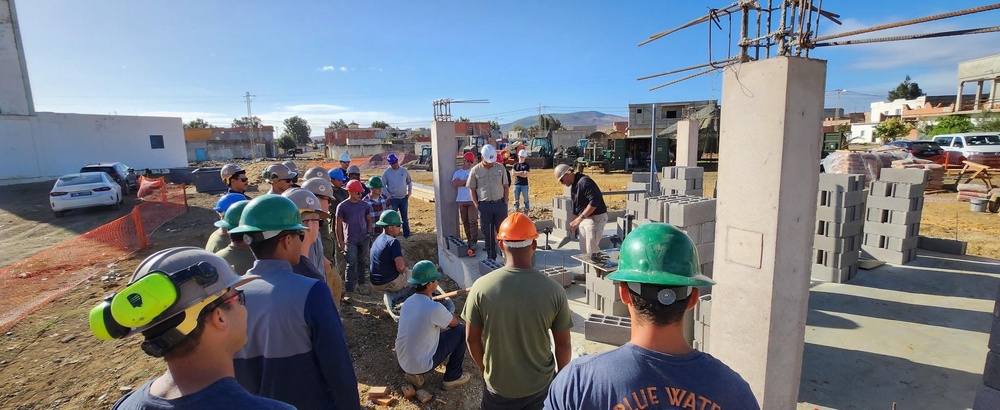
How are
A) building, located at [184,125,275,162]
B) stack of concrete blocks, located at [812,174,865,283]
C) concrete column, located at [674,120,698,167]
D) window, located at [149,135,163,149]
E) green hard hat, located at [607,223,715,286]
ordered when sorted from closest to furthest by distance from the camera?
1. green hard hat, located at [607,223,715,286]
2. stack of concrete blocks, located at [812,174,865,283]
3. concrete column, located at [674,120,698,167]
4. window, located at [149,135,163,149]
5. building, located at [184,125,275,162]

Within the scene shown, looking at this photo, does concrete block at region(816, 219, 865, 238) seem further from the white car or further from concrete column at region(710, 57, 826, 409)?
the white car

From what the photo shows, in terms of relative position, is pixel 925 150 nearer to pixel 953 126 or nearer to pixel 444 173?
pixel 953 126

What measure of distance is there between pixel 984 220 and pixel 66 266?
65.7ft

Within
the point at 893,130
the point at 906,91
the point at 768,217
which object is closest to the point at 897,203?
the point at 768,217

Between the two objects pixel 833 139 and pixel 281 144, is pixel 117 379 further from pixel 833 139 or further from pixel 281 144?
pixel 281 144

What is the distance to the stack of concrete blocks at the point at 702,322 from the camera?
3.88 m

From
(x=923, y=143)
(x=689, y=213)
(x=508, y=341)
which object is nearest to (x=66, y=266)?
(x=508, y=341)

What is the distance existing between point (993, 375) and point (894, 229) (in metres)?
5.54

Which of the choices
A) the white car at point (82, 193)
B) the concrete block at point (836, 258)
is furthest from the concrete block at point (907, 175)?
the white car at point (82, 193)

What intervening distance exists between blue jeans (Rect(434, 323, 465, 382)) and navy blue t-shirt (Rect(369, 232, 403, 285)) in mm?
1460

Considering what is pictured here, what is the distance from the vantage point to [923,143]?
19094 millimetres

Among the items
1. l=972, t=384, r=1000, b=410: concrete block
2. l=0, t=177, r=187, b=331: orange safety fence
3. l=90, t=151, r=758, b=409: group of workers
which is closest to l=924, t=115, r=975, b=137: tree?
l=972, t=384, r=1000, b=410: concrete block

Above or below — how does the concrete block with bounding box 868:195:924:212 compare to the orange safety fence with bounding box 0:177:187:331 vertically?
above

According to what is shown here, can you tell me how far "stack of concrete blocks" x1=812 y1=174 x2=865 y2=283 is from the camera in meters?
5.97
